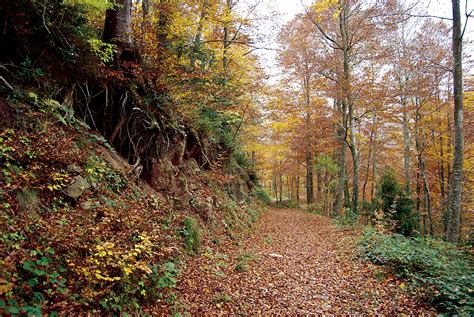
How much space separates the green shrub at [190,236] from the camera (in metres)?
5.65

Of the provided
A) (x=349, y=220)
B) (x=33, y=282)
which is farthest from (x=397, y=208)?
(x=33, y=282)

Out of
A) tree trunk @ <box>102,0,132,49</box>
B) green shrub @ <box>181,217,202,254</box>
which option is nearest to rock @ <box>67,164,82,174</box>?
green shrub @ <box>181,217,202,254</box>

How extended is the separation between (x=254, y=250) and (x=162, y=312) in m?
4.35

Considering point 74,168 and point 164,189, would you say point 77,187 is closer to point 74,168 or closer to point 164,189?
point 74,168

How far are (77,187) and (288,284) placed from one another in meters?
4.62

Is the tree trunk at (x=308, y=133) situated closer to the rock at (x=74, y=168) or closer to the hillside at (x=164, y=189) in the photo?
the hillside at (x=164, y=189)

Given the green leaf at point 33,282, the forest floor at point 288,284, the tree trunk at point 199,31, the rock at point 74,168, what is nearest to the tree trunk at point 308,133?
the tree trunk at point 199,31

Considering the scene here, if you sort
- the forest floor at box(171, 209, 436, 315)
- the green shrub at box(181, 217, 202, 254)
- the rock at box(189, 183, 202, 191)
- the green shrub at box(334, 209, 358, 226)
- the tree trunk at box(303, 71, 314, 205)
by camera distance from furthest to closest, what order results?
the tree trunk at box(303, 71, 314, 205) → the green shrub at box(334, 209, 358, 226) → the rock at box(189, 183, 202, 191) → the green shrub at box(181, 217, 202, 254) → the forest floor at box(171, 209, 436, 315)

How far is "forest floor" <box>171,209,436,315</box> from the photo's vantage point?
4.39 m

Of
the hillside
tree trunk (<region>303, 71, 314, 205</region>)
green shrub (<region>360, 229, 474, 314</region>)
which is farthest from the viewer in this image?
tree trunk (<region>303, 71, 314, 205</region>)

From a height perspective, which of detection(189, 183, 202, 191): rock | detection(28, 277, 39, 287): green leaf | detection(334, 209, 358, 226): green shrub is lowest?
detection(334, 209, 358, 226): green shrub

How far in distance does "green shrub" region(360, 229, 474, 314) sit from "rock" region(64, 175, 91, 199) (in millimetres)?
6320

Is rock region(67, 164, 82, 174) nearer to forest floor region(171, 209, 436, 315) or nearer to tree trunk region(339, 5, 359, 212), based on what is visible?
forest floor region(171, 209, 436, 315)

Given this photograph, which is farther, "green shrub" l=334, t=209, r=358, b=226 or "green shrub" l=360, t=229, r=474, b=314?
"green shrub" l=334, t=209, r=358, b=226
